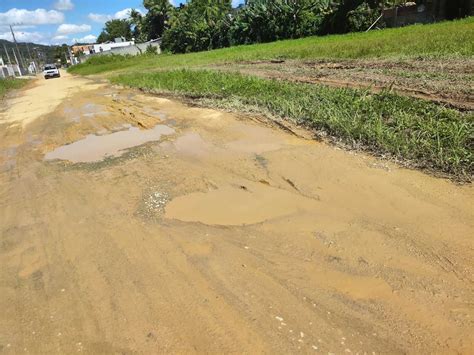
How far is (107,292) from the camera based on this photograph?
3213 millimetres

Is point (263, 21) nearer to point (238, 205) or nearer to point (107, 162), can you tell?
point (107, 162)

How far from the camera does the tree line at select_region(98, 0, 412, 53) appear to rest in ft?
90.9

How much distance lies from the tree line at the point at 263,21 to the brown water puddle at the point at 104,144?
23681 mm

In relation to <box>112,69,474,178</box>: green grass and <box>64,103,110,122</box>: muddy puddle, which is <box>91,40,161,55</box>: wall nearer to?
<box>64,103,110,122</box>: muddy puddle

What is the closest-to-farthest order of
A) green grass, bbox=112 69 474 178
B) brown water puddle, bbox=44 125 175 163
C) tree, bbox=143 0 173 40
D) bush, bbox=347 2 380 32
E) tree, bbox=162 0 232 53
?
green grass, bbox=112 69 474 178, brown water puddle, bbox=44 125 175 163, bush, bbox=347 2 380 32, tree, bbox=162 0 232 53, tree, bbox=143 0 173 40

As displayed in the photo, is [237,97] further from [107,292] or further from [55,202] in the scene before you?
[107,292]

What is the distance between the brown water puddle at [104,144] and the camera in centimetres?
722

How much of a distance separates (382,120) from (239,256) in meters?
4.21

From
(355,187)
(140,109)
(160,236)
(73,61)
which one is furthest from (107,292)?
(73,61)

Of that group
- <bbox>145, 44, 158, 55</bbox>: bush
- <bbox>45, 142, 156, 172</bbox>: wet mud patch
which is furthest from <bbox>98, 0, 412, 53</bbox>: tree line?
<bbox>45, 142, 156, 172</bbox>: wet mud patch

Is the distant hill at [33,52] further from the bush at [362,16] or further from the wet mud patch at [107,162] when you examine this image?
the wet mud patch at [107,162]

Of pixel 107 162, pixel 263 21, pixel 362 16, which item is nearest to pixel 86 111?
pixel 107 162

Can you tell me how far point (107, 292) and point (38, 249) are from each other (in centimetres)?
128

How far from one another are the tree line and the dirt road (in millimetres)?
25148
